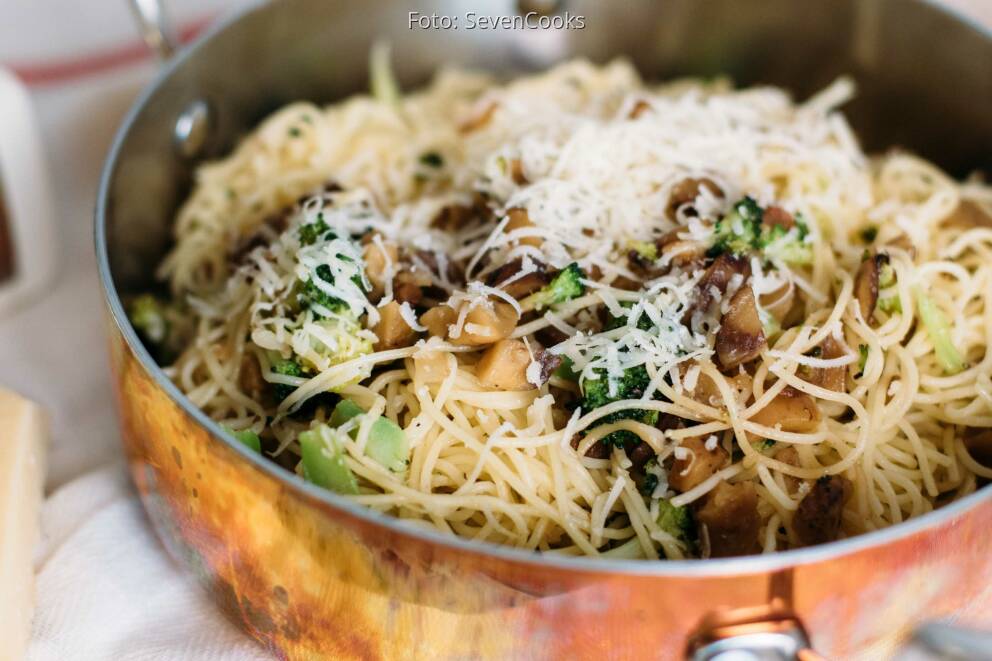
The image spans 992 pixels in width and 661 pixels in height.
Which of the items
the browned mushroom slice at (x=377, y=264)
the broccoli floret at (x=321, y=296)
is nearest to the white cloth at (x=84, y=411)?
the broccoli floret at (x=321, y=296)

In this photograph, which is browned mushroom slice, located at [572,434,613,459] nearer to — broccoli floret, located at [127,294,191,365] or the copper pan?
the copper pan

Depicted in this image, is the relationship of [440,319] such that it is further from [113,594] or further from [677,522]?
[113,594]

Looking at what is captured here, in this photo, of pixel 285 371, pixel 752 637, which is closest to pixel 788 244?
pixel 752 637

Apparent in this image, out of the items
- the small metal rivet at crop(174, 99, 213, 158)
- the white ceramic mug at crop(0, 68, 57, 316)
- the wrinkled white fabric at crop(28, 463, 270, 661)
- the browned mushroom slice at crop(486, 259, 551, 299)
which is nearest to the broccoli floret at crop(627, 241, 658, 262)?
the browned mushroom slice at crop(486, 259, 551, 299)

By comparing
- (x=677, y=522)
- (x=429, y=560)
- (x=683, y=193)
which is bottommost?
(x=677, y=522)

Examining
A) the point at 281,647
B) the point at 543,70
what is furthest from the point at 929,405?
the point at 543,70

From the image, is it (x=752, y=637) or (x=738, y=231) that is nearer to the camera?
(x=752, y=637)
